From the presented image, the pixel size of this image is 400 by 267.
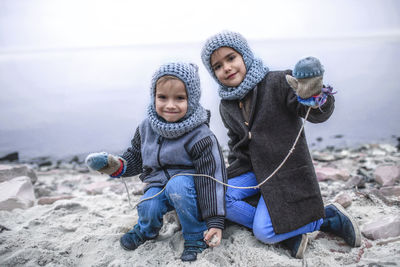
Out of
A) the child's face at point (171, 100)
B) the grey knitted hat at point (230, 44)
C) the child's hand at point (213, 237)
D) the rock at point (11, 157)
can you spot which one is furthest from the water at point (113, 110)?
the child's hand at point (213, 237)

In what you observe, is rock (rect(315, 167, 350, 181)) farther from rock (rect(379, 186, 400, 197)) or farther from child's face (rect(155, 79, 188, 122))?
child's face (rect(155, 79, 188, 122))

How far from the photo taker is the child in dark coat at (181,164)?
7.70ft

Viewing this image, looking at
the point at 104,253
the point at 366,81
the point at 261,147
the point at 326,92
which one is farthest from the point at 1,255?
the point at 366,81

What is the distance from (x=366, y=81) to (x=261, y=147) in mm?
9773

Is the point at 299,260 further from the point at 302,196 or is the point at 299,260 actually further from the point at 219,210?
the point at 219,210

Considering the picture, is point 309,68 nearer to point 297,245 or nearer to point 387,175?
point 297,245

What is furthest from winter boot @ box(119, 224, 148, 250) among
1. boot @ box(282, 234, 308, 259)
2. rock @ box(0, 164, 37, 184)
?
rock @ box(0, 164, 37, 184)

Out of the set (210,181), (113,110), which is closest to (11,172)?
(210,181)

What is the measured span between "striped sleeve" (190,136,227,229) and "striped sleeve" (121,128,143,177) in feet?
1.79

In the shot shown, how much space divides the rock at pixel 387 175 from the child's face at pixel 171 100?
2431mm

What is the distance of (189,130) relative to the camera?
2.46m

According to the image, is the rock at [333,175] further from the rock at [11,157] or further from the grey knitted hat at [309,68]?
the rock at [11,157]

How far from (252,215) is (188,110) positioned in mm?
935

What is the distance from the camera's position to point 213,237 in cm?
228
